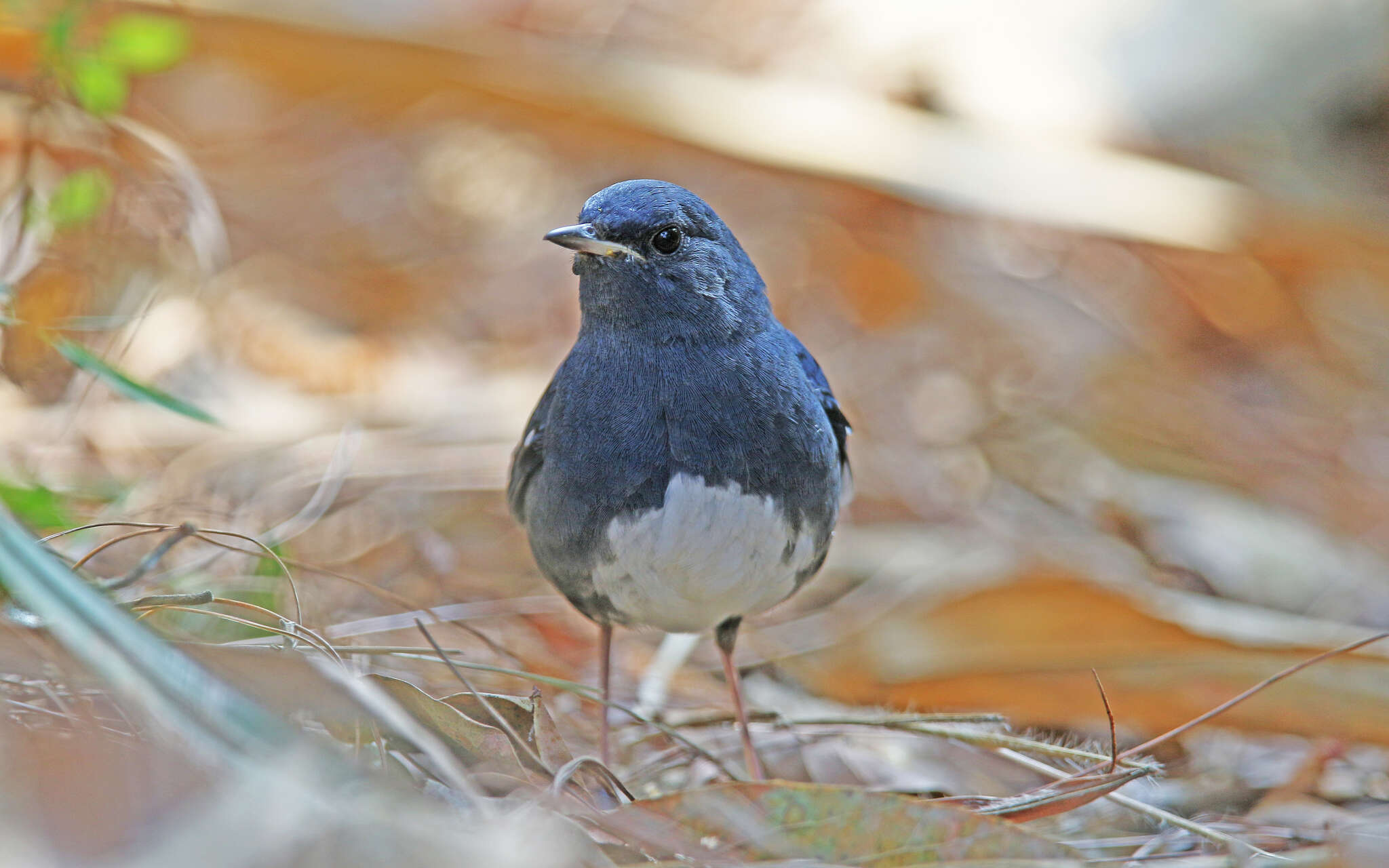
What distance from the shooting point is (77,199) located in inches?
108

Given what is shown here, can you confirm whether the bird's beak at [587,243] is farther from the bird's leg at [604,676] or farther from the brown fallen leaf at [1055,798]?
the brown fallen leaf at [1055,798]

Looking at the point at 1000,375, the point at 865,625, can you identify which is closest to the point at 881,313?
the point at 1000,375

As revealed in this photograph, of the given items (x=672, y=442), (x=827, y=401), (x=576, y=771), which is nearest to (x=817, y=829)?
(x=576, y=771)

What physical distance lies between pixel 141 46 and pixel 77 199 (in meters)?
0.42

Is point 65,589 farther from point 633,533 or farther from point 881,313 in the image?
point 881,313

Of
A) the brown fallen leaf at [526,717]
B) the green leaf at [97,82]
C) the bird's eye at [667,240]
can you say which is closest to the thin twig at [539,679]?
the brown fallen leaf at [526,717]

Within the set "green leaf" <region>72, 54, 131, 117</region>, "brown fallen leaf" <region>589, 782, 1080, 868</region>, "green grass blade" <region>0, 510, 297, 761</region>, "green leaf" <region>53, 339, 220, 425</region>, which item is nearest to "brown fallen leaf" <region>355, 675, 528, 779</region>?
"brown fallen leaf" <region>589, 782, 1080, 868</region>

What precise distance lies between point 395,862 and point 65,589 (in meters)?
0.56

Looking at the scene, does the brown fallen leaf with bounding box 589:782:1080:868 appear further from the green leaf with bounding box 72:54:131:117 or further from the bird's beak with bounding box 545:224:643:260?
the green leaf with bounding box 72:54:131:117

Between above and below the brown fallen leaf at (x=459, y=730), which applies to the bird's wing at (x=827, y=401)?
above

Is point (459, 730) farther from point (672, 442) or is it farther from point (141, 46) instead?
point (141, 46)

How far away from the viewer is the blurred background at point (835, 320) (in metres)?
2.87

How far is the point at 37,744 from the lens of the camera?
1.54 metres

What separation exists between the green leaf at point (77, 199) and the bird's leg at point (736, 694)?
1.82m
